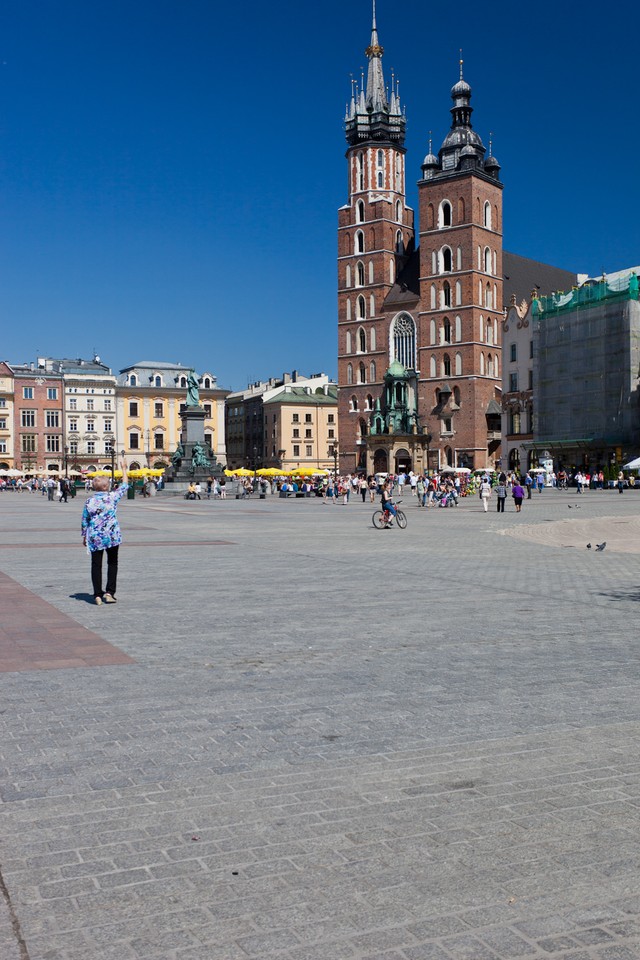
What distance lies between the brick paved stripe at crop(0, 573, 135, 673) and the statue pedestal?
4981 centimetres

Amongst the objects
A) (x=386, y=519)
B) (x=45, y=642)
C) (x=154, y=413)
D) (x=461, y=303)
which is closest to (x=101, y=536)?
(x=45, y=642)

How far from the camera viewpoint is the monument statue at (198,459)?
2365 inches

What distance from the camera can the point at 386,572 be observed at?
44.5ft

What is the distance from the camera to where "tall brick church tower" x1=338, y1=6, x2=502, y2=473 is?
83812 mm

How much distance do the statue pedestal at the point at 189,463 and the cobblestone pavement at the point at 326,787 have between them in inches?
1975

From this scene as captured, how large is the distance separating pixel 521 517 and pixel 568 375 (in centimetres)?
3862

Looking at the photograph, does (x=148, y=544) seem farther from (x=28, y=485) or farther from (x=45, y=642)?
(x=28, y=485)

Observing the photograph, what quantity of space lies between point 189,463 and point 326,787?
2247 inches

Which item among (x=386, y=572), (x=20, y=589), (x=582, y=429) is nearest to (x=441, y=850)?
(x=20, y=589)

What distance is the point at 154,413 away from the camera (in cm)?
11056

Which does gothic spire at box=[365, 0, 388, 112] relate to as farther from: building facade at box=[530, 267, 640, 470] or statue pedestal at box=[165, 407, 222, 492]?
statue pedestal at box=[165, 407, 222, 492]

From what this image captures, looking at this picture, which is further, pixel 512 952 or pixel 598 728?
pixel 598 728

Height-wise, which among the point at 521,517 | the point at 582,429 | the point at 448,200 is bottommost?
the point at 521,517

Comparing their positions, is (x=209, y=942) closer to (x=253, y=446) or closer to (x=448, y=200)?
(x=448, y=200)
